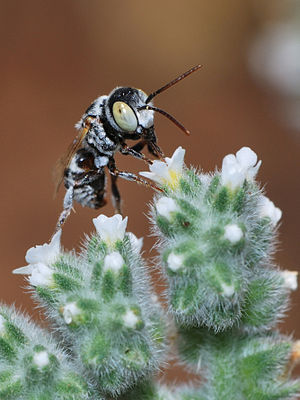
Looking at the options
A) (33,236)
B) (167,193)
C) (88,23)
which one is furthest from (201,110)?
(167,193)

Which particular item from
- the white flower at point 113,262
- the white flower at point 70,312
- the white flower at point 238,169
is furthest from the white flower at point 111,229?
the white flower at point 238,169

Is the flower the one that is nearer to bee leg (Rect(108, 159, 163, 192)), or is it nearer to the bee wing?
bee leg (Rect(108, 159, 163, 192))

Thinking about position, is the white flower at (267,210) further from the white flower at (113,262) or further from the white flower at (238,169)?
the white flower at (113,262)

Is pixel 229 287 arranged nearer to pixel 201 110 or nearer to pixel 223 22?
pixel 201 110

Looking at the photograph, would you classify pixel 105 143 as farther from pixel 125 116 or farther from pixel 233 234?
pixel 233 234

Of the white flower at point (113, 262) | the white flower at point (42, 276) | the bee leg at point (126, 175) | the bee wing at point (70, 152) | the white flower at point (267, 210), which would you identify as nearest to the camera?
the white flower at point (113, 262)

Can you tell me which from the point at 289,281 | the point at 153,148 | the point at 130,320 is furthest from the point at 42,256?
the point at 289,281

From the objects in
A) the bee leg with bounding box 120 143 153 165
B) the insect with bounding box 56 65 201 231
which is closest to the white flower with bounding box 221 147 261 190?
the insect with bounding box 56 65 201 231
